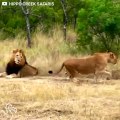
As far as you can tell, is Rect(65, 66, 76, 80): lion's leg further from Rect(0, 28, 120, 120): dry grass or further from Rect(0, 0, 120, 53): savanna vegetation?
Rect(0, 0, 120, 53): savanna vegetation

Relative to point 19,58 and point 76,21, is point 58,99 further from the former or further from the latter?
point 76,21

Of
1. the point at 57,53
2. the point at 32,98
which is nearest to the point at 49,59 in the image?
the point at 57,53

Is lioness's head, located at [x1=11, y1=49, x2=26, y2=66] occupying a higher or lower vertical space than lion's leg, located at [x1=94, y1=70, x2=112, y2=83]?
higher

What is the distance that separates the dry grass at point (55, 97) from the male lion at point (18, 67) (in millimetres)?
392

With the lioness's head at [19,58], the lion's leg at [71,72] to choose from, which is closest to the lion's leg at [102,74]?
the lion's leg at [71,72]

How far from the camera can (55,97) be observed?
32.1ft

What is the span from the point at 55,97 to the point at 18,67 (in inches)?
167

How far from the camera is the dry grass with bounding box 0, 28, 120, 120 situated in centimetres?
826

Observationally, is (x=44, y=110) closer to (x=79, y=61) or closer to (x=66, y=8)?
(x=79, y=61)

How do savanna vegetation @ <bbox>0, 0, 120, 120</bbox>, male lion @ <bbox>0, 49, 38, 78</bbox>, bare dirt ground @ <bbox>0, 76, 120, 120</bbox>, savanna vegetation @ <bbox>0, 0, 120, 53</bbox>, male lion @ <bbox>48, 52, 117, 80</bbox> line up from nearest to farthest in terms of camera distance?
bare dirt ground @ <bbox>0, 76, 120, 120</bbox>, savanna vegetation @ <bbox>0, 0, 120, 120</bbox>, male lion @ <bbox>48, 52, 117, 80</bbox>, male lion @ <bbox>0, 49, 38, 78</bbox>, savanna vegetation @ <bbox>0, 0, 120, 53</bbox>

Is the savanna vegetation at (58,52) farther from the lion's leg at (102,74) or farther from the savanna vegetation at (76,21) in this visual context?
the lion's leg at (102,74)

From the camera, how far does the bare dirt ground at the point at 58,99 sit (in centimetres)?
823

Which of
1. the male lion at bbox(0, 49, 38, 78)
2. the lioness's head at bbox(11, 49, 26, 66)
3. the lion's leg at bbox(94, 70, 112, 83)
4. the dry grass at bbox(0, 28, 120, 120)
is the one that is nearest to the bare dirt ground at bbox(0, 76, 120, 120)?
the dry grass at bbox(0, 28, 120, 120)

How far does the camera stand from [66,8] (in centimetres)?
1964
